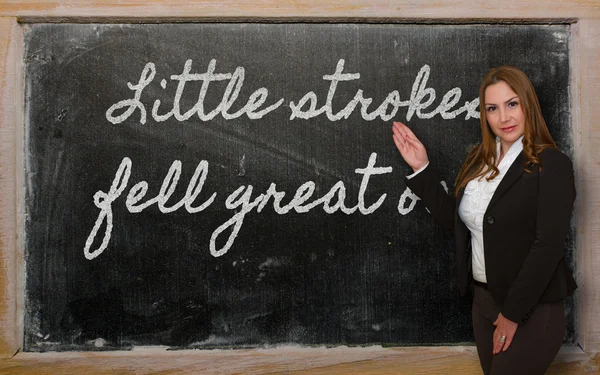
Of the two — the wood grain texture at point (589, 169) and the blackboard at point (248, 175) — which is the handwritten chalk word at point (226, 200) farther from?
the wood grain texture at point (589, 169)

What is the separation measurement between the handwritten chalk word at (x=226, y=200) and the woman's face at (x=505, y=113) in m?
0.61

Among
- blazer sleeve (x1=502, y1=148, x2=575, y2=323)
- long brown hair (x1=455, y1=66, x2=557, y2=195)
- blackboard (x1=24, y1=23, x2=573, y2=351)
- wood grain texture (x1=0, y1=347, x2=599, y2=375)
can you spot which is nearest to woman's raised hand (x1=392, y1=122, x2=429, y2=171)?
blackboard (x1=24, y1=23, x2=573, y2=351)

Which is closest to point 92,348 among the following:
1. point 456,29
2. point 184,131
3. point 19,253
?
point 19,253

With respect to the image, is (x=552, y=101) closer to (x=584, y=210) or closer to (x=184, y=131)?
(x=584, y=210)

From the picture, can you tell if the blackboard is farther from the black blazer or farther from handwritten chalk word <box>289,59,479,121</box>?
the black blazer

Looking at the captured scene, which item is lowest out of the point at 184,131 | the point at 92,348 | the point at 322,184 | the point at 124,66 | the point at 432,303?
the point at 92,348

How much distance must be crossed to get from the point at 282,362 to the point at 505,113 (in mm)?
1512

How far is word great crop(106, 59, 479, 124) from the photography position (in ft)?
8.33

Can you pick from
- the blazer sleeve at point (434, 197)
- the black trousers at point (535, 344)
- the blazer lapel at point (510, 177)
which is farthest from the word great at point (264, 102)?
the black trousers at point (535, 344)

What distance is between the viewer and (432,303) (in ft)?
8.48

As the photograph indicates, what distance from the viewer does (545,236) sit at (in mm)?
1852

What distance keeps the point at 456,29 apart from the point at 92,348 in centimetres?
233
